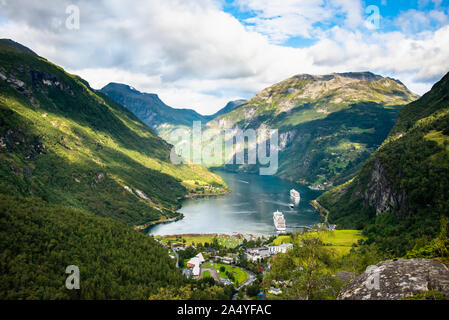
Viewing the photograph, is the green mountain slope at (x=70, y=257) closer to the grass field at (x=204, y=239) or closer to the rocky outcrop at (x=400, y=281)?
the grass field at (x=204, y=239)

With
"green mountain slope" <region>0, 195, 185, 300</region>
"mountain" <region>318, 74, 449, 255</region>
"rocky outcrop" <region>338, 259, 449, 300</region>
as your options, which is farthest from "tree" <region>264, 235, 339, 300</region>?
"mountain" <region>318, 74, 449, 255</region>

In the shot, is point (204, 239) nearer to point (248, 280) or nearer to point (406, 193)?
point (248, 280)

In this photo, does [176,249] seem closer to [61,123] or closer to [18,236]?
[18,236]

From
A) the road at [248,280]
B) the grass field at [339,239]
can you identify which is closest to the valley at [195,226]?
the road at [248,280]

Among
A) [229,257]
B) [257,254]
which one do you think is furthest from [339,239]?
[229,257]

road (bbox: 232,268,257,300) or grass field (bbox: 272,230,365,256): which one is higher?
grass field (bbox: 272,230,365,256)

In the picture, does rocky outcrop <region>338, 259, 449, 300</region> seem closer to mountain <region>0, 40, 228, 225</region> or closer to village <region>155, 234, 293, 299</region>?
village <region>155, 234, 293, 299</region>
